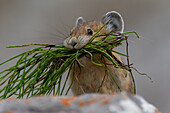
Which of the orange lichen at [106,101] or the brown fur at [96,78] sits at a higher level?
the orange lichen at [106,101]

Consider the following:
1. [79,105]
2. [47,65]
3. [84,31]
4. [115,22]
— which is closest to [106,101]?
[79,105]

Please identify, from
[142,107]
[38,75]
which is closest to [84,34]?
[38,75]

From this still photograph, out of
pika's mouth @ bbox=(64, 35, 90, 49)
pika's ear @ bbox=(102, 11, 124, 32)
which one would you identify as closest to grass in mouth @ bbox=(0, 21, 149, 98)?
pika's mouth @ bbox=(64, 35, 90, 49)

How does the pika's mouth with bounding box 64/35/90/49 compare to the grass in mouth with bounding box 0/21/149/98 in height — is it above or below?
above

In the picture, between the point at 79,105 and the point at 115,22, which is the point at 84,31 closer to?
the point at 115,22

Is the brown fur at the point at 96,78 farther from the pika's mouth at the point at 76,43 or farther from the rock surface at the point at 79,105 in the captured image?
the rock surface at the point at 79,105

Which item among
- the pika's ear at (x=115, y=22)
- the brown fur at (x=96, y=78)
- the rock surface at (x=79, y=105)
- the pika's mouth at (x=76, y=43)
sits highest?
the pika's ear at (x=115, y=22)

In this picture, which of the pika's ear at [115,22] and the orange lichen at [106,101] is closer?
the orange lichen at [106,101]

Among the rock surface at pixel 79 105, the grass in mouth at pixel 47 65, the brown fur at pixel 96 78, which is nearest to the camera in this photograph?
the rock surface at pixel 79 105

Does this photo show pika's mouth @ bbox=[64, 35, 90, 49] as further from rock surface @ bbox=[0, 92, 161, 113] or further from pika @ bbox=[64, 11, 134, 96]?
rock surface @ bbox=[0, 92, 161, 113]

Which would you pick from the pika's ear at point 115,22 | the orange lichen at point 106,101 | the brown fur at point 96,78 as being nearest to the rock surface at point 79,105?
the orange lichen at point 106,101

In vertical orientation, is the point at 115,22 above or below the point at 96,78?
above
